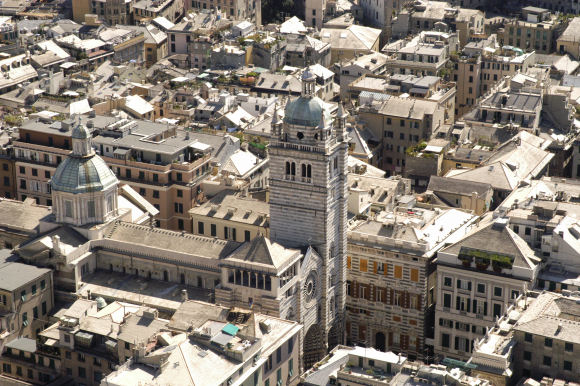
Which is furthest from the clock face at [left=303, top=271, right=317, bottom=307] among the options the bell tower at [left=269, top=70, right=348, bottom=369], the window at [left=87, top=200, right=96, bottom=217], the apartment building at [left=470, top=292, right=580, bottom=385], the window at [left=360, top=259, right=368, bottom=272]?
the window at [left=87, top=200, right=96, bottom=217]

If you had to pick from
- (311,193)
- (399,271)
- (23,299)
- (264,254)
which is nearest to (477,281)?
(399,271)

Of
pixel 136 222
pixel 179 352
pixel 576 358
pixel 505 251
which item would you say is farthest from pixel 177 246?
pixel 576 358

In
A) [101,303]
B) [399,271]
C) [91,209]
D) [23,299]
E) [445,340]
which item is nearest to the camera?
[101,303]

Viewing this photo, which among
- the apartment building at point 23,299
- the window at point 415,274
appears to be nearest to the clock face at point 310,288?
the window at point 415,274

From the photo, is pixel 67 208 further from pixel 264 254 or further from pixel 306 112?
pixel 306 112

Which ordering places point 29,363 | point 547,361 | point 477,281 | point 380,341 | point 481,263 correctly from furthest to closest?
point 380,341
point 477,281
point 481,263
point 29,363
point 547,361

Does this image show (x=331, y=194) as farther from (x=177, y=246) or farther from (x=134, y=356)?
(x=134, y=356)

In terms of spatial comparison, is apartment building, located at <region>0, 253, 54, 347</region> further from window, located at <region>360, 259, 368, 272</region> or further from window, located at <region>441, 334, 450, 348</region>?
window, located at <region>441, 334, 450, 348</region>
